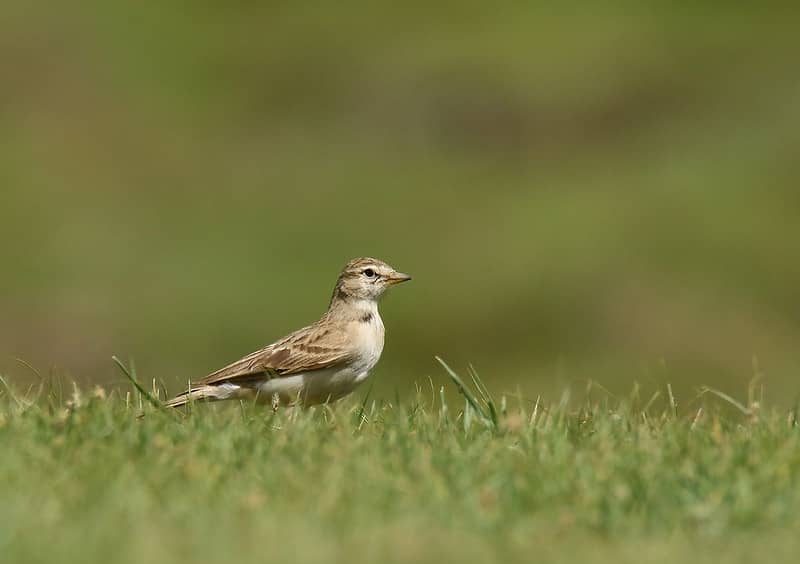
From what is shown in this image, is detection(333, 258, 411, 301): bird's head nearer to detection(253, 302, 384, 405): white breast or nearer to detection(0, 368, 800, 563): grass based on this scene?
detection(253, 302, 384, 405): white breast

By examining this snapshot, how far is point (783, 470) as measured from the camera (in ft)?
24.3

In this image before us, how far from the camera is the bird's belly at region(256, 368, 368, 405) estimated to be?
10727mm

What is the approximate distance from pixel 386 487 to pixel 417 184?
83.4 ft

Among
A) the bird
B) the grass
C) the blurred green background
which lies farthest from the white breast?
the blurred green background

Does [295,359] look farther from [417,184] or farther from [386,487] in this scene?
[417,184]

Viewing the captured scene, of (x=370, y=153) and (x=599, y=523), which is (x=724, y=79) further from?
(x=599, y=523)

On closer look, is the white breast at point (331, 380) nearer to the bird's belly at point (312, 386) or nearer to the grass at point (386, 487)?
the bird's belly at point (312, 386)

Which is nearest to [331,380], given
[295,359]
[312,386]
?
[312,386]

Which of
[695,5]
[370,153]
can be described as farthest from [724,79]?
[370,153]

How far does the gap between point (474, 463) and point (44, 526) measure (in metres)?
1.97

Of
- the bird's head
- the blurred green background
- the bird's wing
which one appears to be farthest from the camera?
the blurred green background

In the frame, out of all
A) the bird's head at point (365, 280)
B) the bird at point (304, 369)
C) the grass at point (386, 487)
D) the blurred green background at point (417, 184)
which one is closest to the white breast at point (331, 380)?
the bird at point (304, 369)

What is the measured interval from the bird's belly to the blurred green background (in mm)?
9293

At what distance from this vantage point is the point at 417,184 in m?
32.4
